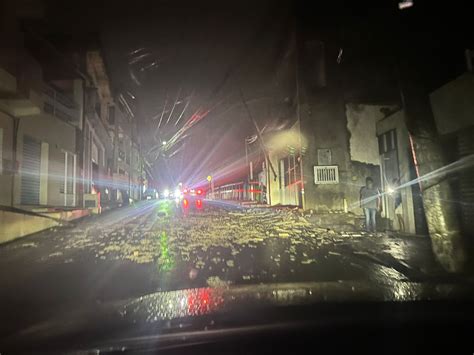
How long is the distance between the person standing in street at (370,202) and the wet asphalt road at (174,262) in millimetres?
700

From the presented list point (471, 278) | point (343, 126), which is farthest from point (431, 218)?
point (343, 126)

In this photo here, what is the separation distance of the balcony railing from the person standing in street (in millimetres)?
13101

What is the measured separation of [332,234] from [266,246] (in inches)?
110

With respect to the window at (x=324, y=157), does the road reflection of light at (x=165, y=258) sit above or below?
below

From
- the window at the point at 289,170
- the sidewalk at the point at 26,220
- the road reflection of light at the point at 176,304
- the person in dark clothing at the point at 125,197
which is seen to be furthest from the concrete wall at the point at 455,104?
the person in dark clothing at the point at 125,197

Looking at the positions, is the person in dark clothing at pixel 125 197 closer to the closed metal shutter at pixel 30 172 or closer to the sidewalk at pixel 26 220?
the closed metal shutter at pixel 30 172

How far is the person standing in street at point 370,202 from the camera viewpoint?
10.3m

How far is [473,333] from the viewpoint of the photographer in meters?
2.78

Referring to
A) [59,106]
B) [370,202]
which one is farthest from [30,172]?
[370,202]

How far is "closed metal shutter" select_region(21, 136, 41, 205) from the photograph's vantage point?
1241 centimetres

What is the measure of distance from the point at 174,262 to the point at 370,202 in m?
6.55

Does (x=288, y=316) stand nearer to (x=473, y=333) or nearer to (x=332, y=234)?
(x=473, y=333)

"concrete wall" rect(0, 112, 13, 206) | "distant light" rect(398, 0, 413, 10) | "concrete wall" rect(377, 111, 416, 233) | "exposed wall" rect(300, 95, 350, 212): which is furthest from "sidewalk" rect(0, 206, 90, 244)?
"distant light" rect(398, 0, 413, 10)

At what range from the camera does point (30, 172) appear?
→ 12.9 m
